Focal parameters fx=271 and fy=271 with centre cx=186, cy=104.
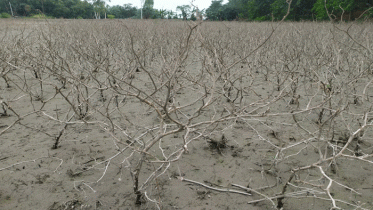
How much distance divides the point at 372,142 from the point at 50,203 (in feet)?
10.1

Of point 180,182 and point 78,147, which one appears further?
point 78,147

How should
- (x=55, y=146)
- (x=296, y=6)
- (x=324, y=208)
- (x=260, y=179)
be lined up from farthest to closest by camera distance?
(x=296, y=6), (x=55, y=146), (x=260, y=179), (x=324, y=208)

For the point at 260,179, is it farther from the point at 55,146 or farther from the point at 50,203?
the point at 55,146

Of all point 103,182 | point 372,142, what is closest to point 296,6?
point 372,142

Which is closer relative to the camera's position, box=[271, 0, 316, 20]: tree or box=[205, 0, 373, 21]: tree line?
box=[205, 0, 373, 21]: tree line

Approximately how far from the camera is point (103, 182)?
221cm

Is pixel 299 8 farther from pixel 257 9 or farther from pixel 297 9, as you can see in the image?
pixel 257 9

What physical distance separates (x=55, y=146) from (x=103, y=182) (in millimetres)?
803

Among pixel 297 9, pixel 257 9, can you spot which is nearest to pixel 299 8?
pixel 297 9

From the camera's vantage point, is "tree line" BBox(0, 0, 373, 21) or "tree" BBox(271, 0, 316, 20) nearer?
"tree line" BBox(0, 0, 373, 21)

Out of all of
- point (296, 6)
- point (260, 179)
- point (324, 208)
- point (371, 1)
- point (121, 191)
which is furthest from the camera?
point (296, 6)

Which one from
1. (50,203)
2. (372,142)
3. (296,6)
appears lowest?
(50,203)

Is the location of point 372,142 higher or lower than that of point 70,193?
higher

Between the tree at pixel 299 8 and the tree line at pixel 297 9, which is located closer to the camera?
the tree line at pixel 297 9
